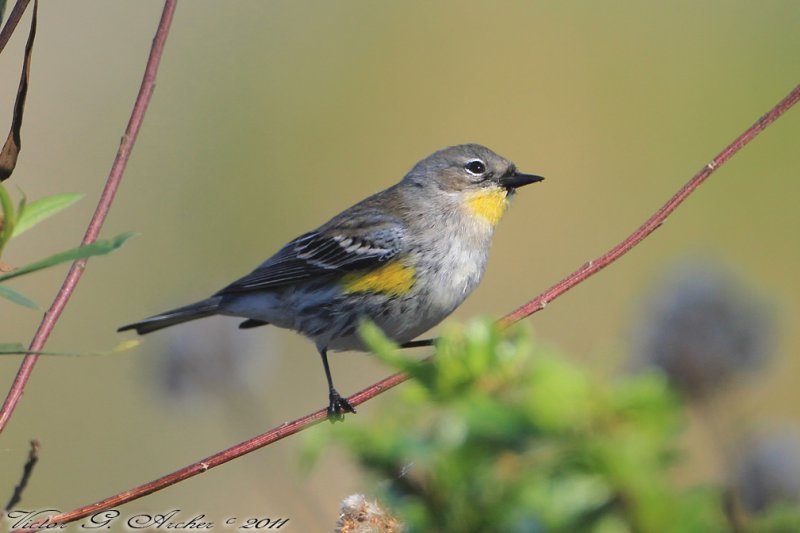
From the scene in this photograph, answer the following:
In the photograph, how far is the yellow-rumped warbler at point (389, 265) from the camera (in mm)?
4840

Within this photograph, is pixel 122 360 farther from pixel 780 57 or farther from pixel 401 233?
pixel 780 57

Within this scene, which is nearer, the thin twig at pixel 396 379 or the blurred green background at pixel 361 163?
the thin twig at pixel 396 379

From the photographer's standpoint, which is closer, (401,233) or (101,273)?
(401,233)

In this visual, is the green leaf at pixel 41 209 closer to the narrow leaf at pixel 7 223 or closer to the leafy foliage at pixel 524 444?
the narrow leaf at pixel 7 223

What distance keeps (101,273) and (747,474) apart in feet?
27.5

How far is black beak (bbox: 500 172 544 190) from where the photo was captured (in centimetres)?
514

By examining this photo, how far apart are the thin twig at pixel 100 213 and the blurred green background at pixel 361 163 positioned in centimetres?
418

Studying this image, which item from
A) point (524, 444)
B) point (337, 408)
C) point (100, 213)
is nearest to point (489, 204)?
point (337, 408)

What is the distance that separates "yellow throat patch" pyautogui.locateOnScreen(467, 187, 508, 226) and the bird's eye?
5.5 inches

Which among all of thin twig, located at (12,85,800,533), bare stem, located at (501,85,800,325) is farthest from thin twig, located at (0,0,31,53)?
bare stem, located at (501,85,800,325)

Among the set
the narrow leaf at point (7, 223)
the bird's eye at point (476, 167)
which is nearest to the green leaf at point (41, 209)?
the narrow leaf at point (7, 223)

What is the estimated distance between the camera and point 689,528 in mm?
739

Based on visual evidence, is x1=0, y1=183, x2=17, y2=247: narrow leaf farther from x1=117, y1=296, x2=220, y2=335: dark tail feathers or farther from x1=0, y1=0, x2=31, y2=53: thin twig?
x1=117, y1=296, x2=220, y2=335: dark tail feathers

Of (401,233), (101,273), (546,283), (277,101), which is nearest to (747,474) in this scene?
(401,233)
